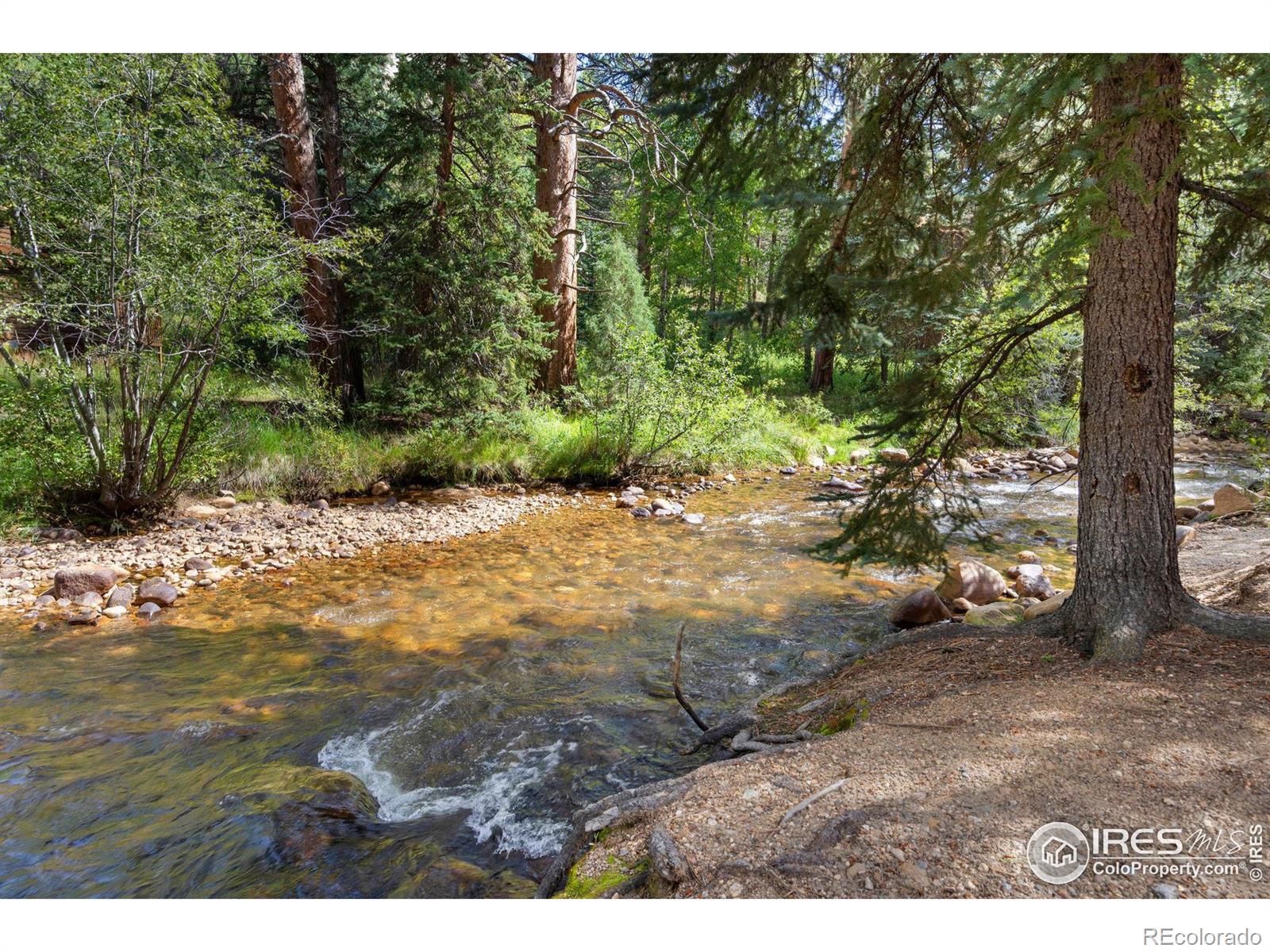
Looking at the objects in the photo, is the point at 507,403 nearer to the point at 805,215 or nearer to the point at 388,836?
the point at 805,215

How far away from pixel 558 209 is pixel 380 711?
9842 millimetres

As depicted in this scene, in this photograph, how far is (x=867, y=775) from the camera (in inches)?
90.7

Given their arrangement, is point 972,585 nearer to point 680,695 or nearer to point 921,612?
point 921,612

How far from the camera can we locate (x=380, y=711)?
4234 mm

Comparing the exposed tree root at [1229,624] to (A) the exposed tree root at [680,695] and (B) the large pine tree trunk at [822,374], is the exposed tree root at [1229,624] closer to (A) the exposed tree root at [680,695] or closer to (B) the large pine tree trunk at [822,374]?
(A) the exposed tree root at [680,695]

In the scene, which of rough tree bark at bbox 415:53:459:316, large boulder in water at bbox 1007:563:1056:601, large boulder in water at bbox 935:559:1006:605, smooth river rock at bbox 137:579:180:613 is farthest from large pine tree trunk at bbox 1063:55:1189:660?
rough tree bark at bbox 415:53:459:316

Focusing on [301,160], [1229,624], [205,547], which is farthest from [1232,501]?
[301,160]

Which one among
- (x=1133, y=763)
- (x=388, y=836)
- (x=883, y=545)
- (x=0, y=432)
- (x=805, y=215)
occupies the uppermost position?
(x=805, y=215)

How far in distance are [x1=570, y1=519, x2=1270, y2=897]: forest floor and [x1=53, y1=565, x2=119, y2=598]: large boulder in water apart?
19.6 feet

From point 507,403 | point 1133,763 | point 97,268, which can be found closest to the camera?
point 1133,763

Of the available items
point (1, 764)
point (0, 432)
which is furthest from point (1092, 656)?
point (0, 432)
